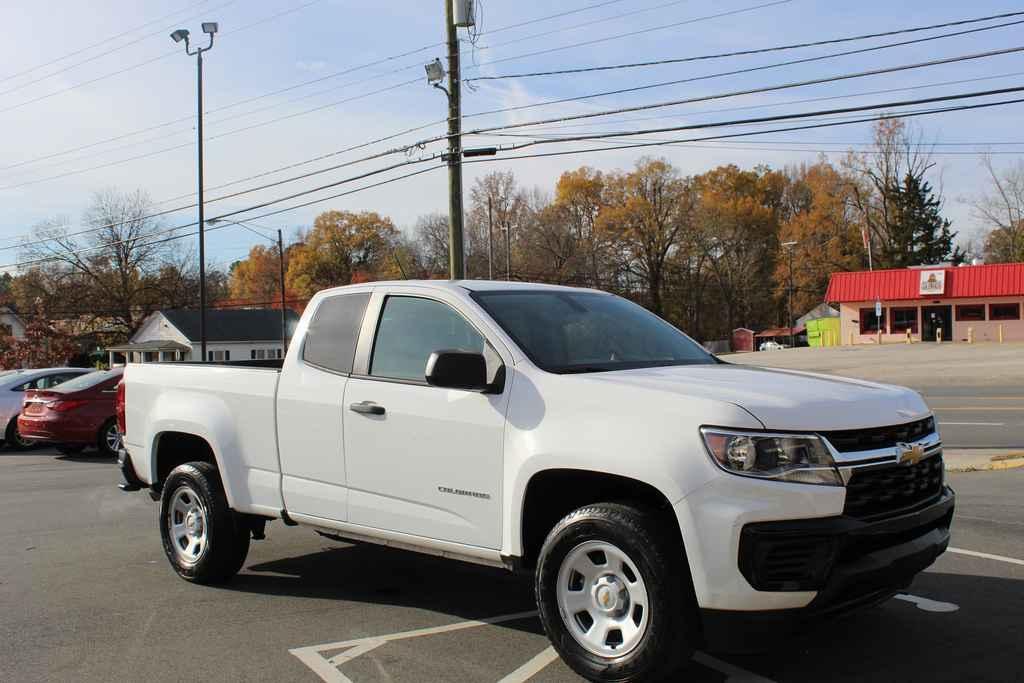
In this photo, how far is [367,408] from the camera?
5.40 m

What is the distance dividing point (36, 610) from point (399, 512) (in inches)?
103

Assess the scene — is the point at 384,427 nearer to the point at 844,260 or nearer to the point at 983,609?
the point at 983,609

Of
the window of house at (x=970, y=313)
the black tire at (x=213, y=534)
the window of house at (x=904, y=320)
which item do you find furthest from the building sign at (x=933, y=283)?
the black tire at (x=213, y=534)

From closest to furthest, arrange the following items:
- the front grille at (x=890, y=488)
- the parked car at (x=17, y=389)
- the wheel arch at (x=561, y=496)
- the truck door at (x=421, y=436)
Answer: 1. the front grille at (x=890, y=488)
2. the wheel arch at (x=561, y=496)
3. the truck door at (x=421, y=436)
4. the parked car at (x=17, y=389)

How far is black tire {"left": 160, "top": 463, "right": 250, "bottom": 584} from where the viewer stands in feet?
20.9

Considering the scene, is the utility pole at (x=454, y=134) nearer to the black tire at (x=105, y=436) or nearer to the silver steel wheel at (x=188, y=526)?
the black tire at (x=105, y=436)

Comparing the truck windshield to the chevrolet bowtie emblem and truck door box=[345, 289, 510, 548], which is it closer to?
truck door box=[345, 289, 510, 548]

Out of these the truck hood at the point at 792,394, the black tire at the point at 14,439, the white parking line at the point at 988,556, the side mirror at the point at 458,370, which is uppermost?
the side mirror at the point at 458,370

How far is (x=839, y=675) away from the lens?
4457 mm

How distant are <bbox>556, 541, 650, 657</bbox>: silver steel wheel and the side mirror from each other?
984mm

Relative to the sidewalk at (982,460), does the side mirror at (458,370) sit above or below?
above

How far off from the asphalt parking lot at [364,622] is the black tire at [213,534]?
4.3 inches

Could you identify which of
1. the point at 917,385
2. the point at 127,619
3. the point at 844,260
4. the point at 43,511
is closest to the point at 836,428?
Answer: the point at 127,619

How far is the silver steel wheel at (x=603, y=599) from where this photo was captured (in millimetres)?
4223
